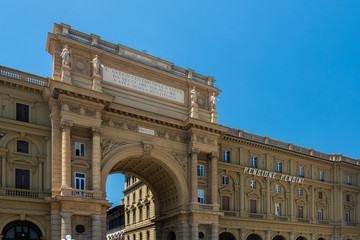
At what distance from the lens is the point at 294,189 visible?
58.3 meters

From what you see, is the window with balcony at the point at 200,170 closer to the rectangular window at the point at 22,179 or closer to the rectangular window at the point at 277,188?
the rectangular window at the point at 277,188

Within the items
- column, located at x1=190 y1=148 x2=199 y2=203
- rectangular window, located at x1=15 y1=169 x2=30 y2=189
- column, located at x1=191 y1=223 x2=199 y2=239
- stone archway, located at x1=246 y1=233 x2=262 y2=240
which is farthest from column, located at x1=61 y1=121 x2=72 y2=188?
stone archway, located at x1=246 y1=233 x2=262 y2=240

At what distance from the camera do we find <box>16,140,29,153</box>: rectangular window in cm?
3594

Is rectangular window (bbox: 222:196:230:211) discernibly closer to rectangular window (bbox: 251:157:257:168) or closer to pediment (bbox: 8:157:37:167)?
rectangular window (bbox: 251:157:257:168)

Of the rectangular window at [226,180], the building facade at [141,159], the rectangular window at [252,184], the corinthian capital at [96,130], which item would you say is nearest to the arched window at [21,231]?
the building facade at [141,159]

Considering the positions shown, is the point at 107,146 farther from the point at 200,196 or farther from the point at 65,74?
the point at 200,196

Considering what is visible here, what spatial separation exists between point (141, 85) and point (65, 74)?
30.5 ft

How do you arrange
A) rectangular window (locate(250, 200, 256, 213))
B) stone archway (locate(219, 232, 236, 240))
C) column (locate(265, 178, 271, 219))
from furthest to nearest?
column (locate(265, 178, 271, 219))
rectangular window (locate(250, 200, 256, 213))
stone archway (locate(219, 232, 236, 240))

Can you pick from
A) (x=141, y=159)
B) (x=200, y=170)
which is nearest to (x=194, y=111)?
(x=200, y=170)

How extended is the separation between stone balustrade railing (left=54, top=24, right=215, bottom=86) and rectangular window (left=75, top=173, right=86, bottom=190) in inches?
567

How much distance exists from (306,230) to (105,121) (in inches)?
1461

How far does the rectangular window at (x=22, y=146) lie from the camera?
118 ft

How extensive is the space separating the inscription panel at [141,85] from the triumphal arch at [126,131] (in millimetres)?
114

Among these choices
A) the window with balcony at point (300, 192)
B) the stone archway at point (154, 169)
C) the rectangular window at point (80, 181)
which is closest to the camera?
the rectangular window at point (80, 181)
